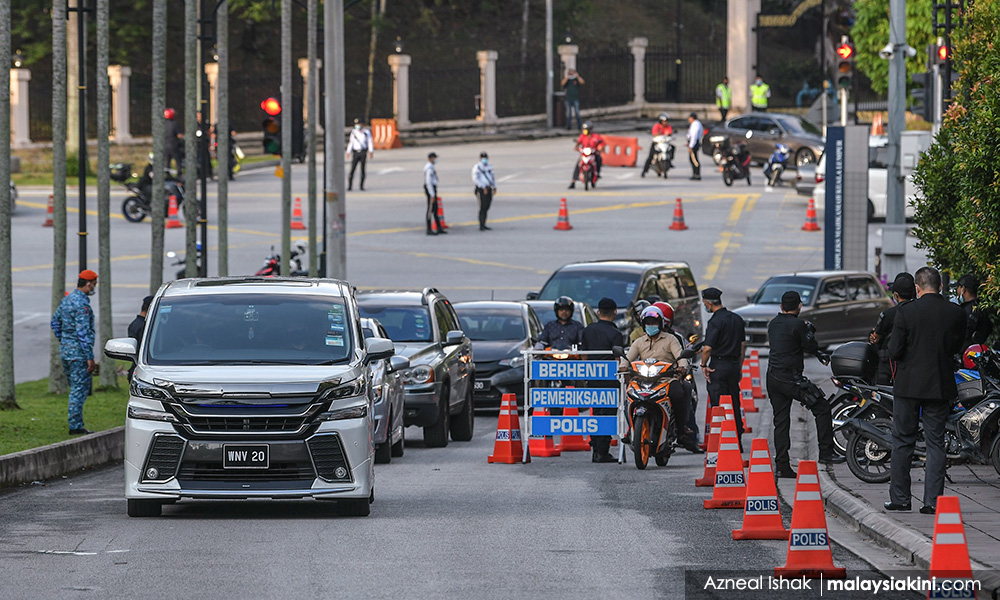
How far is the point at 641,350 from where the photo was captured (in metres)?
17.5

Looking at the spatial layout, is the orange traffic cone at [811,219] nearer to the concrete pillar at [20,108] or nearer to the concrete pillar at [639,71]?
the concrete pillar at [639,71]

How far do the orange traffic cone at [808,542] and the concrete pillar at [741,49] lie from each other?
187 feet

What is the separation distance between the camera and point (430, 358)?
19.5 m

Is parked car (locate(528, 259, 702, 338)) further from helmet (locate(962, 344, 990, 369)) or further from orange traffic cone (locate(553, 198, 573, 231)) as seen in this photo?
orange traffic cone (locate(553, 198, 573, 231))

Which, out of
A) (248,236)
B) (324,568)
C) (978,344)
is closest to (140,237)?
(248,236)

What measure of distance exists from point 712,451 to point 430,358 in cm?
467

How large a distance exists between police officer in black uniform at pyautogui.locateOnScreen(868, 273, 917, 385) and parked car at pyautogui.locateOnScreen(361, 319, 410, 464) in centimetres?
462

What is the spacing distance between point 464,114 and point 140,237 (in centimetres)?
2788

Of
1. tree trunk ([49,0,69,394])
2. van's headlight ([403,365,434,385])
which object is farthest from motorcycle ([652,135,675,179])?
van's headlight ([403,365,434,385])

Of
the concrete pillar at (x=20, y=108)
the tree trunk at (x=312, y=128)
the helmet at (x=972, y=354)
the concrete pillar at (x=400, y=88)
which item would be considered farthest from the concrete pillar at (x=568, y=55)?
the helmet at (x=972, y=354)

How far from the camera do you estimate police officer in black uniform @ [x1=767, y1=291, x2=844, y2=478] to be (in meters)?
16.1

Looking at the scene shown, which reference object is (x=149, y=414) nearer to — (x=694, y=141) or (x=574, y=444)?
(x=574, y=444)

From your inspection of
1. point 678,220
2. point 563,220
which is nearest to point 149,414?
point 563,220

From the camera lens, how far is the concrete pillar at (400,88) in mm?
64750
